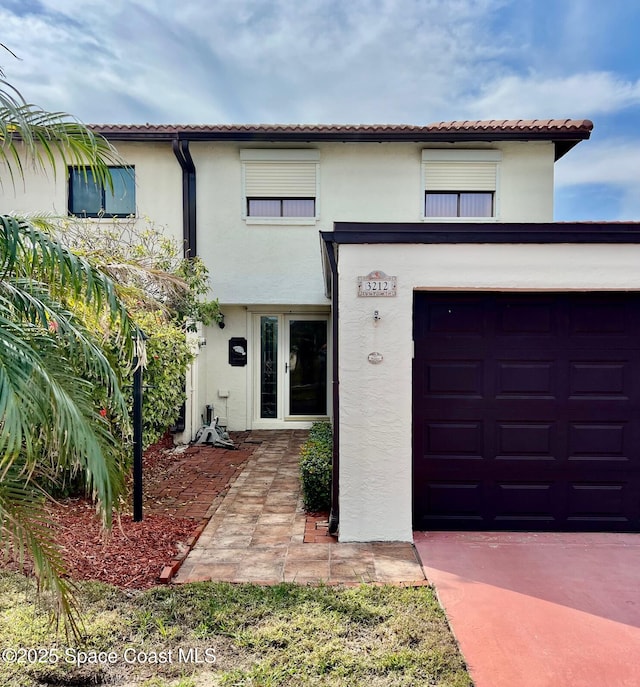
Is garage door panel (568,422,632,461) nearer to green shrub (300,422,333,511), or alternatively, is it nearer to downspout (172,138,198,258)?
green shrub (300,422,333,511)

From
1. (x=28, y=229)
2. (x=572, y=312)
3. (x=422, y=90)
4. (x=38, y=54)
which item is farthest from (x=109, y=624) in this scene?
(x=422, y=90)

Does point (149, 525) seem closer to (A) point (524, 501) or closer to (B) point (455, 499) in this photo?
(B) point (455, 499)

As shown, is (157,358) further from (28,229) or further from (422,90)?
(422,90)

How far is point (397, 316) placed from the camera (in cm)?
482

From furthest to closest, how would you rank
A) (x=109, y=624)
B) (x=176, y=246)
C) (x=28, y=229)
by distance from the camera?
1. (x=176, y=246)
2. (x=109, y=624)
3. (x=28, y=229)

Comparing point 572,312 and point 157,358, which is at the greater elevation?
point 572,312

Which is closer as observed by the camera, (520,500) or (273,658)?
(273,658)

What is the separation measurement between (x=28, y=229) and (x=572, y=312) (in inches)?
205

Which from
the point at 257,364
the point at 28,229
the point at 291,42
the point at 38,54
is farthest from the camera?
the point at 257,364

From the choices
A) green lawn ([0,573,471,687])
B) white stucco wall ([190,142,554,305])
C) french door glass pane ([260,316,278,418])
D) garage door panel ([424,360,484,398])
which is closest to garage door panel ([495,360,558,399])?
garage door panel ([424,360,484,398])

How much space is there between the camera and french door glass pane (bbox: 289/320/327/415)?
11055 mm

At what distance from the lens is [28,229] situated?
2725 millimetres

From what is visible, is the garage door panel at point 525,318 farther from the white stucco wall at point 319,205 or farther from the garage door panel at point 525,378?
the white stucco wall at point 319,205

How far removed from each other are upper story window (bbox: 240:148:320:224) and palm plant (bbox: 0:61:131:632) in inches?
292
